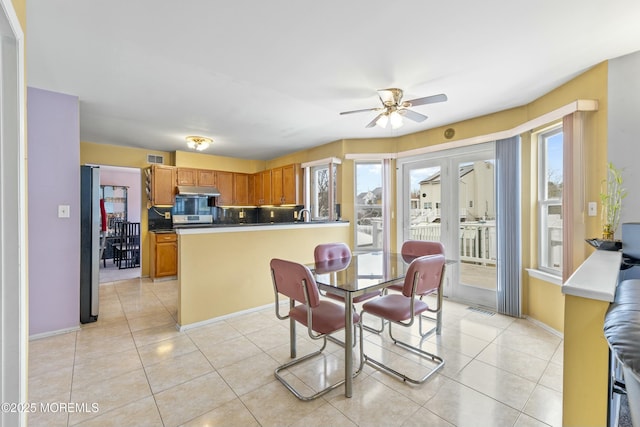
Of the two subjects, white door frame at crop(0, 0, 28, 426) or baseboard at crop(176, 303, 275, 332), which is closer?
white door frame at crop(0, 0, 28, 426)

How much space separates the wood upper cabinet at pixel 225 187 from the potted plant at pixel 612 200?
582cm

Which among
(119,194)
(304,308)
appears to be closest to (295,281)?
(304,308)

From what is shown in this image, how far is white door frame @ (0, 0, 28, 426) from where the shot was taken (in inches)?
44.2

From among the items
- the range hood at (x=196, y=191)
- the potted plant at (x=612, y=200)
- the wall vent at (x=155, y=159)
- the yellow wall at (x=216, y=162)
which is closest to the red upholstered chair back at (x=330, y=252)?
the potted plant at (x=612, y=200)

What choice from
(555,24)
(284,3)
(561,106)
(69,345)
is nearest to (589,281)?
(555,24)

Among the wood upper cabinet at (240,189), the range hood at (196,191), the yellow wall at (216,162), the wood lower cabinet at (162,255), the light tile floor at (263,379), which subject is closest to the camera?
the light tile floor at (263,379)

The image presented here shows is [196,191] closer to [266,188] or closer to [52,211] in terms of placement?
[266,188]

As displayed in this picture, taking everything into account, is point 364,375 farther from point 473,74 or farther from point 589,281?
point 473,74

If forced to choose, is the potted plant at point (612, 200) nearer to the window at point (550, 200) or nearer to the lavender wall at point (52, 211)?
the window at point (550, 200)

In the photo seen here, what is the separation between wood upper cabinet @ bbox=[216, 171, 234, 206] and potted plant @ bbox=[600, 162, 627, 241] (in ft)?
19.1

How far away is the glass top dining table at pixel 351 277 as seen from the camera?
1.84 m

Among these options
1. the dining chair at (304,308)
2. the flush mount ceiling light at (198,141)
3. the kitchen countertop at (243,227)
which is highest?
the flush mount ceiling light at (198,141)

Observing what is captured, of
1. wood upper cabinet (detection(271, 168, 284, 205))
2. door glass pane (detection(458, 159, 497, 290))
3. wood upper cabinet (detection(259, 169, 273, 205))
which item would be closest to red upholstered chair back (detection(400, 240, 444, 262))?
door glass pane (detection(458, 159, 497, 290))

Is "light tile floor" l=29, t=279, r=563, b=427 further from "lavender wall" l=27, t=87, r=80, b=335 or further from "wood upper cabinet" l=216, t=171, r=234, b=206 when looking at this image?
"wood upper cabinet" l=216, t=171, r=234, b=206
